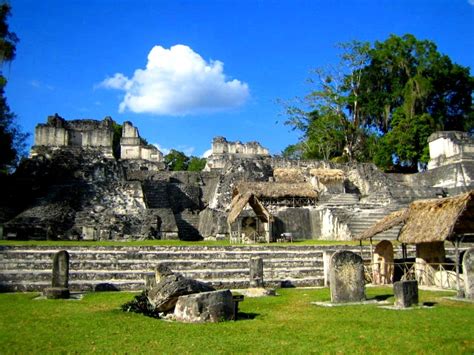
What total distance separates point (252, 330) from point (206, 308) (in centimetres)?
107

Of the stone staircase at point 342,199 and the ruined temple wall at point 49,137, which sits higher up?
the ruined temple wall at point 49,137

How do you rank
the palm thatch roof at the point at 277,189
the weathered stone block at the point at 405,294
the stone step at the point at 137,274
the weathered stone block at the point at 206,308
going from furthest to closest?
the palm thatch roof at the point at 277,189 → the stone step at the point at 137,274 → the weathered stone block at the point at 405,294 → the weathered stone block at the point at 206,308

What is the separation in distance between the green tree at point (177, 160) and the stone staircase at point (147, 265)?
163 ft

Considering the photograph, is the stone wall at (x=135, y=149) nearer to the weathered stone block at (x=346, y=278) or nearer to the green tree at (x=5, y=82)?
the green tree at (x=5, y=82)

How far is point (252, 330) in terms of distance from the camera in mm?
7461

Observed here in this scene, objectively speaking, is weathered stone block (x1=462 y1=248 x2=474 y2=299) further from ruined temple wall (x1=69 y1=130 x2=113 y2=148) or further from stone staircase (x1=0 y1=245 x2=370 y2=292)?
ruined temple wall (x1=69 y1=130 x2=113 y2=148)

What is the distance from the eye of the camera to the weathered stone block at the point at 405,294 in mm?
9562

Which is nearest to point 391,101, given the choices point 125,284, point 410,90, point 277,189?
point 410,90

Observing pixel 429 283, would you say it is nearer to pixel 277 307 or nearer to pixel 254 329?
pixel 277 307

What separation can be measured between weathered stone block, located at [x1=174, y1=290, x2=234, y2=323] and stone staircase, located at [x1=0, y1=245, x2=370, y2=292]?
4.80 m

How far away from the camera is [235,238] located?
2381 cm

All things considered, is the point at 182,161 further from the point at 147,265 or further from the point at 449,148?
the point at 147,265

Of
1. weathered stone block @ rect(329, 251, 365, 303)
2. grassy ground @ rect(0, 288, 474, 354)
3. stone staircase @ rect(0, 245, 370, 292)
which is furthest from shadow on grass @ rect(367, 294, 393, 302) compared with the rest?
stone staircase @ rect(0, 245, 370, 292)

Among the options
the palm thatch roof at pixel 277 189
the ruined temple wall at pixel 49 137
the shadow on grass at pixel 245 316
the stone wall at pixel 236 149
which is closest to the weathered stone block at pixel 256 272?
the shadow on grass at pixel 245 316
